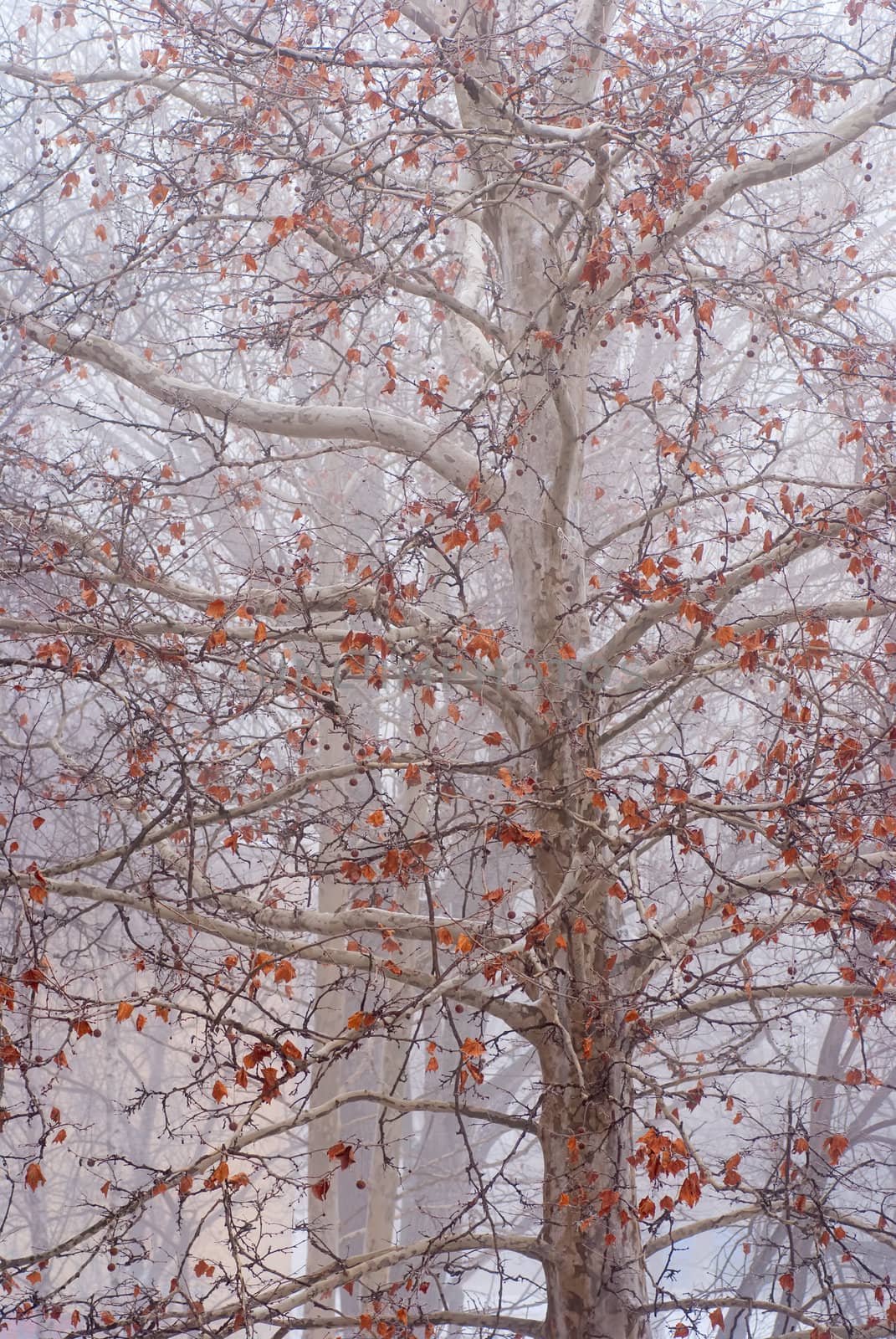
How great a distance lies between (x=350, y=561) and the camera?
5320 millimetres

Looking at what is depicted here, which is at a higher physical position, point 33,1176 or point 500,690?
point 500,690

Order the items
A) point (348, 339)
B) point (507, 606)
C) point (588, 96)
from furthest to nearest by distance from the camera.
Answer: point (348, 339) < point (507, 606) < point (588, 96)

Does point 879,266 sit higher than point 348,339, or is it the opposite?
point 879,266

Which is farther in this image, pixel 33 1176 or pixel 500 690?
pixel 500 690

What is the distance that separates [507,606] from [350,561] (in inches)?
242

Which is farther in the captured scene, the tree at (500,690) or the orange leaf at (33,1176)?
the tree at (500,690)

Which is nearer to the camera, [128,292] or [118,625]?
[118,625]

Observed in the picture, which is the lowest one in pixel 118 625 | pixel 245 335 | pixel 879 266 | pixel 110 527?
pixel 118 625

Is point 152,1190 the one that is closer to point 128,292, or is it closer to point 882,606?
point 882,606

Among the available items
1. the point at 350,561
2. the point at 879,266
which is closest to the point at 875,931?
the point at 350,561

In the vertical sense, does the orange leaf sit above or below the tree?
below

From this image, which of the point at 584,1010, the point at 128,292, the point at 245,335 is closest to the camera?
the point at 584,1010

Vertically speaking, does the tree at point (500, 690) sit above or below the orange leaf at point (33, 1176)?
Answer: above

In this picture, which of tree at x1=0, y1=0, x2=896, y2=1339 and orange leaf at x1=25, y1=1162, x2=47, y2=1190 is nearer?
orange leaf at x1=25, y1=1162, x2=47, y2=1190
